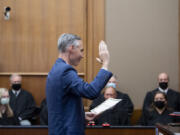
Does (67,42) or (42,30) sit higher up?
(42,30)

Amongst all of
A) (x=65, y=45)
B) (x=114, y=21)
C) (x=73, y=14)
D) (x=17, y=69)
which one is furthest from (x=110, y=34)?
(x=65, y=45)

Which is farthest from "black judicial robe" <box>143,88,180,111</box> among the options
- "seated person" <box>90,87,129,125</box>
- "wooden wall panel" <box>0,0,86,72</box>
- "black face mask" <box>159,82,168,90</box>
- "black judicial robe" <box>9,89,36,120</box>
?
"black judicial robe" <box>9,89,36,120</box>

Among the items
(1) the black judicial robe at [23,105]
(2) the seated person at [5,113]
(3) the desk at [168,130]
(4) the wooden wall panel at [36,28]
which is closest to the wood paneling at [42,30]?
(4) the wooden wall panel at [36,28]

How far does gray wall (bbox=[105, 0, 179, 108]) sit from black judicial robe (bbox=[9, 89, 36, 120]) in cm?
168

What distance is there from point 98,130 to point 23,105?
7.22 feet

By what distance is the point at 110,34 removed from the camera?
758 centimetres

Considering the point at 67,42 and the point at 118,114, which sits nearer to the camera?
the point at 67,42

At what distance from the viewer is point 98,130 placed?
527 centimetres

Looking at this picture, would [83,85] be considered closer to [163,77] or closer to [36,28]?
[163,77]

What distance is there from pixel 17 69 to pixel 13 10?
1153mm

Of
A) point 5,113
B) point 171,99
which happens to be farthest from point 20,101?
point 171,99

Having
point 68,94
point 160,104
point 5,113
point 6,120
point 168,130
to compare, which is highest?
point 68,94

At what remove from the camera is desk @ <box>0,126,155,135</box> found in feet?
17.3

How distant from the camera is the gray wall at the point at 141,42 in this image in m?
7.58
